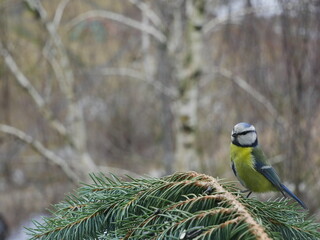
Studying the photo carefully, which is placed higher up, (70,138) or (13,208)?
(70,138)

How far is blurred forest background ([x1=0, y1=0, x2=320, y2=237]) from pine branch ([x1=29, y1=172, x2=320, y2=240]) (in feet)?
7.25

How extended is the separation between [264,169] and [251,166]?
51mm

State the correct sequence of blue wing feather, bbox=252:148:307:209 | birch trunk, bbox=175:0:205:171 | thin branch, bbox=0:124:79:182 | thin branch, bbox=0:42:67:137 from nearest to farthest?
blue wing feather, bbox=252:148:307:209
birch trunk, bbox=175:0:205:171
thin branch, bbox=0:42:67:137
thin branch, bbox=0:124:79:182

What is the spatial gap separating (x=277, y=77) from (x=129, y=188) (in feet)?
10.8

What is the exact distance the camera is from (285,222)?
0.98m

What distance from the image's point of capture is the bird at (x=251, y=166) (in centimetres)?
173

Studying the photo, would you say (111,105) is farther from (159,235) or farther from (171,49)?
(159,235)

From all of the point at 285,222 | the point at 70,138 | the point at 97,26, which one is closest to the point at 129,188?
the point at 285,222

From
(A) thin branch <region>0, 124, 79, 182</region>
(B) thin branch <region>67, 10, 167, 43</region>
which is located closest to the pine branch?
(A) thin branch <region>0, 124, 79, 182</region>

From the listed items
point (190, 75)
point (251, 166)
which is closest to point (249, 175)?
point (251, 166)

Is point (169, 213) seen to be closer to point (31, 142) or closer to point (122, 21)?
point (31, 142)

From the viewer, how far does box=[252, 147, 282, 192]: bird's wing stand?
5.61ft

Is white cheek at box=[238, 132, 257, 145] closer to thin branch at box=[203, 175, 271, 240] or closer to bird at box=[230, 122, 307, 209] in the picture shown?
bird at box=[230, 122, 307, 209]

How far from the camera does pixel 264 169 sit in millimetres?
1736
